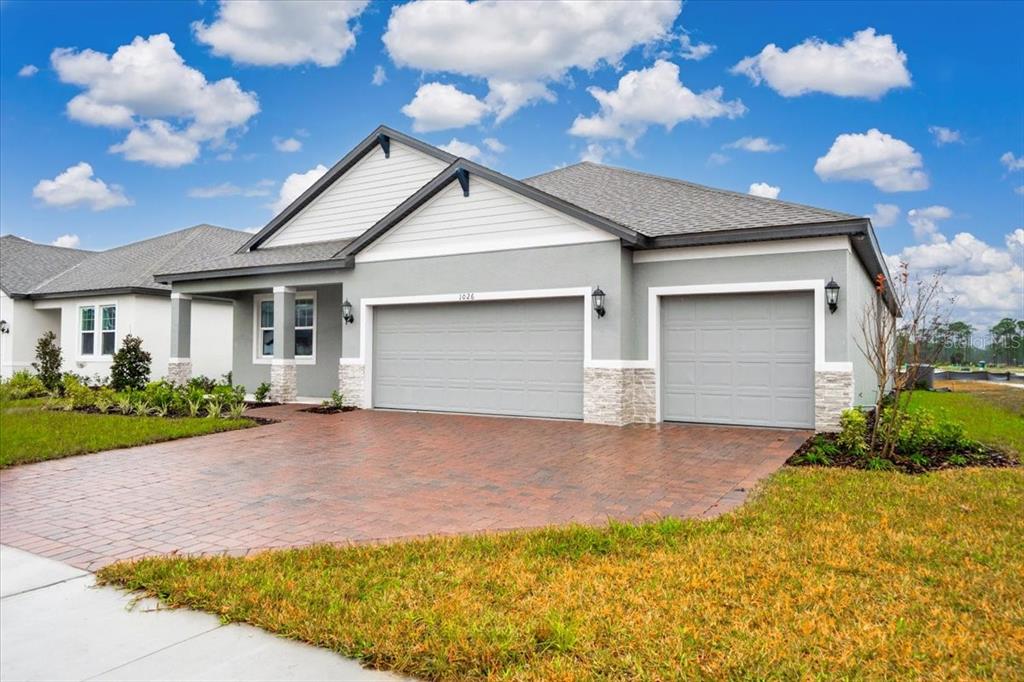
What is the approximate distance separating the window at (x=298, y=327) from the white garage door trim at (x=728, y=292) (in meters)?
9.92

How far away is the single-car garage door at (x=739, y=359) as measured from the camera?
1081cm

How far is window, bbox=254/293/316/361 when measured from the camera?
687 inches

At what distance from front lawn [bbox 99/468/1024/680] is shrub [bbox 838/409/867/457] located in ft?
8.84

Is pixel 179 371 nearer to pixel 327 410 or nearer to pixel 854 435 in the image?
pixel 327 410

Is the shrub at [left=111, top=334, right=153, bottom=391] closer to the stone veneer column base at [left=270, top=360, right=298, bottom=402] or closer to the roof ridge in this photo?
the stone veneer column base at [left=270, top=360, right=298, bottom=402]

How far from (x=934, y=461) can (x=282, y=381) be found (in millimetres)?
14146

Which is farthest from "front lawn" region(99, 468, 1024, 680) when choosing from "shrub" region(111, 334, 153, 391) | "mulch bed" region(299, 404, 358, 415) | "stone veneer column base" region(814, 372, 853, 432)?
"shrub" region(111, 334, 153, 391)

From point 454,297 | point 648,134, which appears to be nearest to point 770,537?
point 454,297

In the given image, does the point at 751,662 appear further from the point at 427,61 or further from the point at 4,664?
the point at 427,61

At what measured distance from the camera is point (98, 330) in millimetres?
21906

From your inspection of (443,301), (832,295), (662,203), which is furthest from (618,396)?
(662,203)

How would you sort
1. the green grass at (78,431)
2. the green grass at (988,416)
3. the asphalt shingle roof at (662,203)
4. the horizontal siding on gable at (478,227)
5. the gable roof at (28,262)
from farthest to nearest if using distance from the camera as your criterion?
the gable roof at (28,262) → the horizontal siding on gable at (478,227) → the asphalt shingle roof at (662,203) → the green grass at (988,416) → the green grass at (78,431)

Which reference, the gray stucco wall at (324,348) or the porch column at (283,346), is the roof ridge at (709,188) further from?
the porch column at (283,346)

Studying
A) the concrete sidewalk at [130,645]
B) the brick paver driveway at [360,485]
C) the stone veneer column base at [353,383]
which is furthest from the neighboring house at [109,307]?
the concrete sidewalk at [130,645]
